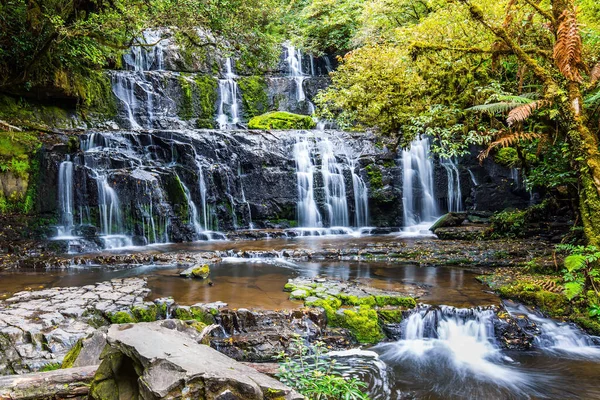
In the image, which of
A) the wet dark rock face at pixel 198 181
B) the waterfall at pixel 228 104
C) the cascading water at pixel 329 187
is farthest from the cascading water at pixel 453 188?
the waterfall at pixel 228 104

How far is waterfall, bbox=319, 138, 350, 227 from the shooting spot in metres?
→ 14.4

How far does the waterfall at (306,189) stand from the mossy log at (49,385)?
37.9 ft

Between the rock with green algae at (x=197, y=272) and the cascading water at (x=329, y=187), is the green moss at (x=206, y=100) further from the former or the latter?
the rock with green algae at (x=197, y=272)

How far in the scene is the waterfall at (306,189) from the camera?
14.4m

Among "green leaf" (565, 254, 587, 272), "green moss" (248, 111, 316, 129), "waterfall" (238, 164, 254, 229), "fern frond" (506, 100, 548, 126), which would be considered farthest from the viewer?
"green moss" (248, 111, 316, 129)

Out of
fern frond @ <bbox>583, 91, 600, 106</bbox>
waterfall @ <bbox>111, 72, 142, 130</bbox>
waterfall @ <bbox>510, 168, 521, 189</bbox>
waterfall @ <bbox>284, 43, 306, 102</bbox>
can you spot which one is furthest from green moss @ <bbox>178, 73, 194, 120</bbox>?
fern frond @ <bbox>583, 91, 600, 106</bbox>

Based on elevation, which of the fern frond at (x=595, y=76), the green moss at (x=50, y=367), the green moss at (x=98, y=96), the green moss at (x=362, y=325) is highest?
the green moss at (x=98, y=96)

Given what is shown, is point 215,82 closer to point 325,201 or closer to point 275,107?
point 275,107

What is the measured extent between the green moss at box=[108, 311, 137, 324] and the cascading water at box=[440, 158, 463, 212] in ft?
40.8

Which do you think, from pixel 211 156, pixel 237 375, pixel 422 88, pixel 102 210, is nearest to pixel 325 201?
pixel 211 156

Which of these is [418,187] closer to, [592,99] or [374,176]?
[374,176]

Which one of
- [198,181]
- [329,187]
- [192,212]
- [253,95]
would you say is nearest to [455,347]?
[329,187]

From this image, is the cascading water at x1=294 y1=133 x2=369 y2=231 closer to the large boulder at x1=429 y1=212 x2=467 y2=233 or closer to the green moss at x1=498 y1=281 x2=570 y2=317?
the large boulder at x1=429 y1=212 x2=467 y2=233

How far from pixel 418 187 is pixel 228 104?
402 inches
